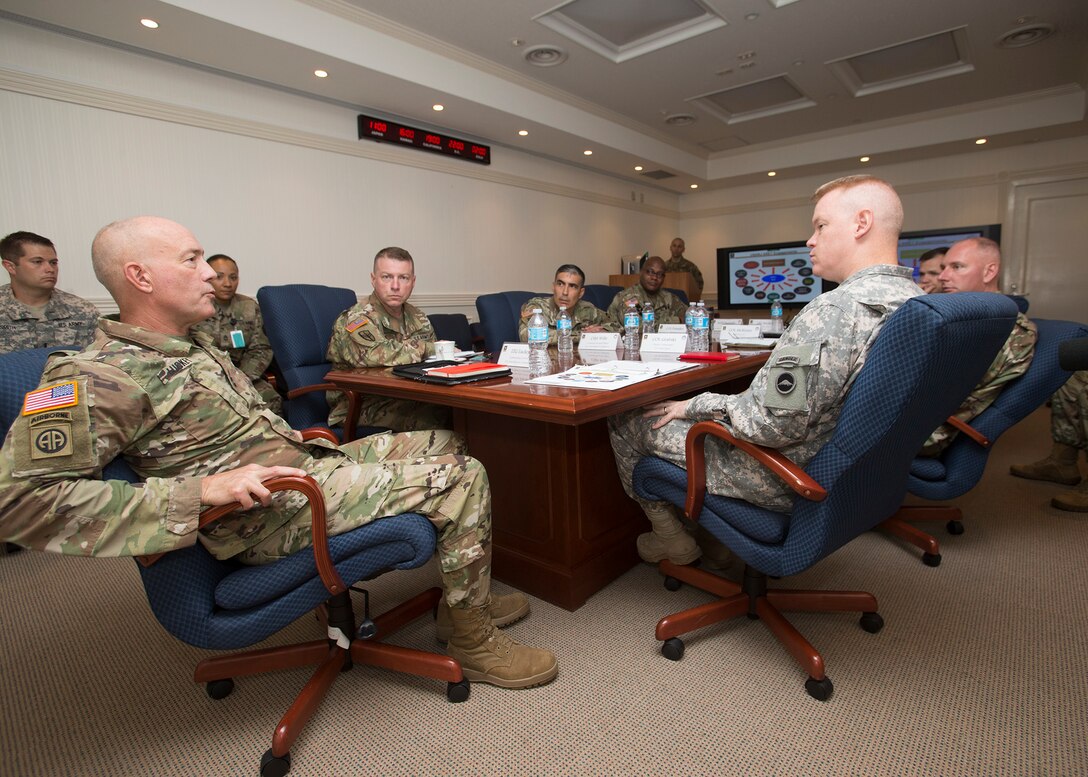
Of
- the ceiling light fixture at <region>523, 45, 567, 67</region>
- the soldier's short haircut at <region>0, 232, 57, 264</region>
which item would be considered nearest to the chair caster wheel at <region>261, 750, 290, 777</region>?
the soldier's short haircut at <region>0, 232, 57, 264</region>

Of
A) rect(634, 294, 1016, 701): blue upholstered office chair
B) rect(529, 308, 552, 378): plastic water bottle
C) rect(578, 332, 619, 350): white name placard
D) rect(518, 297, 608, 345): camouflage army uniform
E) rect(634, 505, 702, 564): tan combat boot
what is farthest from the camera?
rect(518, 297, 608, 345): camouflage army uniform

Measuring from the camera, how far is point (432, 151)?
486 cm

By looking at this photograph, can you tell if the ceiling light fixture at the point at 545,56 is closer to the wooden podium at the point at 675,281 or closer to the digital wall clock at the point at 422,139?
the digital wall clock at the point at 422,139

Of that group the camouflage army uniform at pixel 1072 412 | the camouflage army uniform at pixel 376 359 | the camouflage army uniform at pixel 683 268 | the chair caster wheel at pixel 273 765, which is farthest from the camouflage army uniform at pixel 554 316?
the camouflage army uniform at pixel 683 268

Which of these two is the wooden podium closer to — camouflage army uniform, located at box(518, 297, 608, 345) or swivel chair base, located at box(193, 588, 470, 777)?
camouflage army uniform, located at box(518, 297, 608, 345)

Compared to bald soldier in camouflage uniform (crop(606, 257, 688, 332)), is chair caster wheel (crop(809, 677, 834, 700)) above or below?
below

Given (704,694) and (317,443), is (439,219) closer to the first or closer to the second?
(317,443)

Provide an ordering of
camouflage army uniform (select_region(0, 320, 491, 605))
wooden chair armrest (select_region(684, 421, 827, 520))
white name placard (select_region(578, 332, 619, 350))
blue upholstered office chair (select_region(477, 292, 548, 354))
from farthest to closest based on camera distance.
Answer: blue upholstered office chair (select_region(477, 292, 548, 354)), white name placard (select_region(578, 332, 619, 350)), wooden chair armrest (select_region(684, 421, 827, 520)), camouflage army uniform (select_region(0, 320, 491, 605))

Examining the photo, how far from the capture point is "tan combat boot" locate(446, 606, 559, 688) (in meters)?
1.44

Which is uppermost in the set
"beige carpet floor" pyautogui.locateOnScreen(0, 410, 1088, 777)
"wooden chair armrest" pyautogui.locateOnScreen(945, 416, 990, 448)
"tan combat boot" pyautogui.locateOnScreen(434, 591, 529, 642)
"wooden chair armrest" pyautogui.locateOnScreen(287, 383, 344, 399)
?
"wooden chair armrest" pyautogui.locateOnScreen(287, 383, 344, 399)

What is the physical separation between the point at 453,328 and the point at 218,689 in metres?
3.42

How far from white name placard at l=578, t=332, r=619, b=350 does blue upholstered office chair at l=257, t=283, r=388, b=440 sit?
4.05 feet

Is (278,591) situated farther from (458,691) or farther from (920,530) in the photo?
(920,530)

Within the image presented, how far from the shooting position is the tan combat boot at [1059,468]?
288 centimetres
